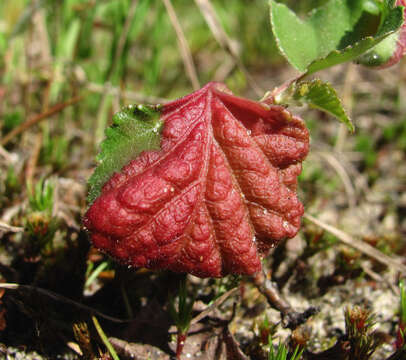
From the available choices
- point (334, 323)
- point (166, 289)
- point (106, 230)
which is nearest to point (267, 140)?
point (106, 230)

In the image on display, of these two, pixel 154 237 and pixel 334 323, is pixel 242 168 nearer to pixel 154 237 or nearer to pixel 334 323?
pixel 154 237

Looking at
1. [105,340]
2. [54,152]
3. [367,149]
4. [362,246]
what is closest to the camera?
[105,340]

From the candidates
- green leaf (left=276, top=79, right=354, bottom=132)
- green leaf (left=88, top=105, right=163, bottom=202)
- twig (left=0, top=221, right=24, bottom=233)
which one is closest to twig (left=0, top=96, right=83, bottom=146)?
twig (left=0, top=221, right=24, bottom=233)

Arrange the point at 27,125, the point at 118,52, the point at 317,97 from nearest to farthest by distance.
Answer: the point at 317,97 < the point at 27,125 < the point at 118,52

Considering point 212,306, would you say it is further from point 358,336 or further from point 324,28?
point 324,28

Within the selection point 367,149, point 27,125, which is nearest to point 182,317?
point 27,125

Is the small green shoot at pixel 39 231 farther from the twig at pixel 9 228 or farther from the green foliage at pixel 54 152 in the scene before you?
the green foliage at pixel 54 152
